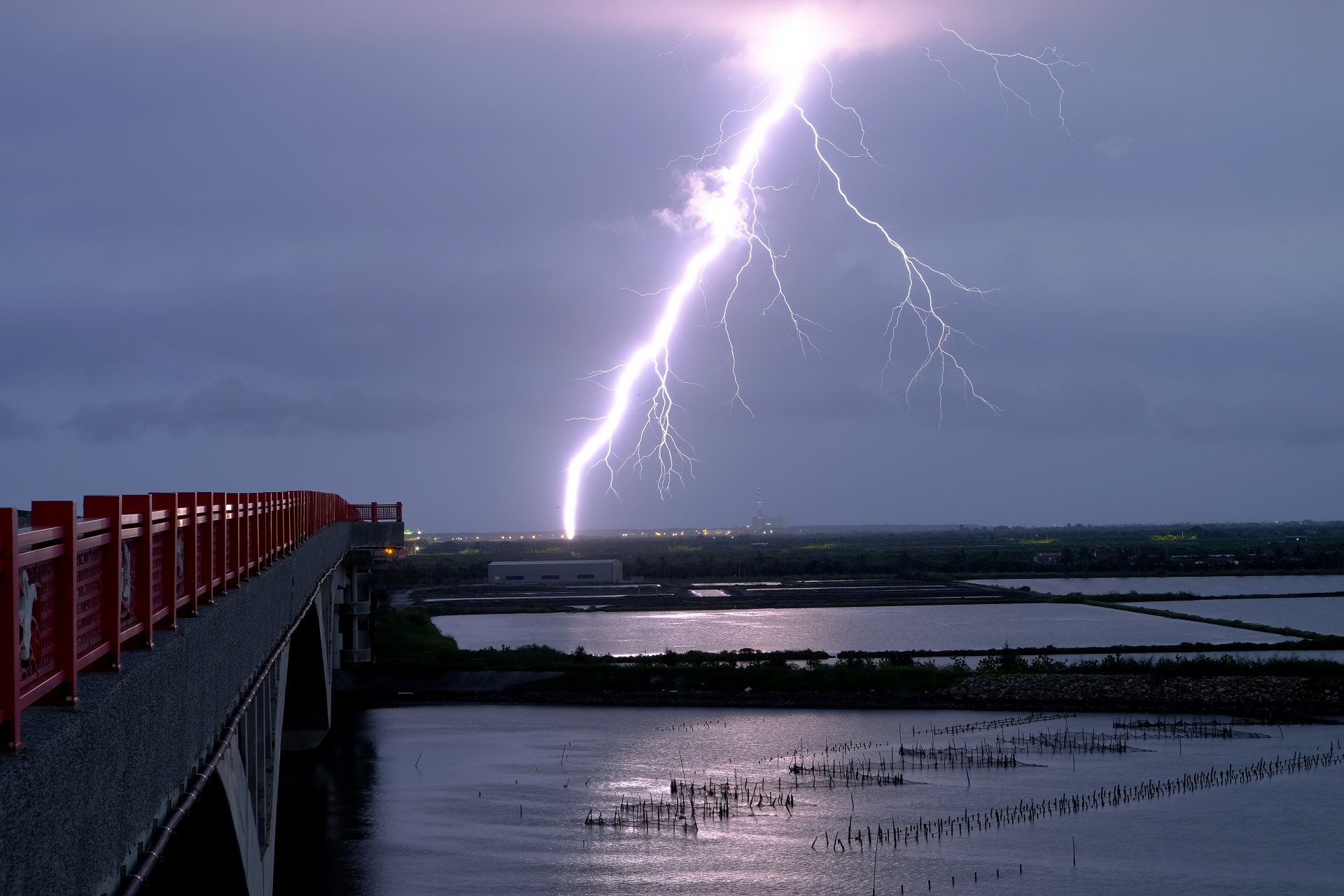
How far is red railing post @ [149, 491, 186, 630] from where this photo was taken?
806cm

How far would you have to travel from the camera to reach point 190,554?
9148 mm

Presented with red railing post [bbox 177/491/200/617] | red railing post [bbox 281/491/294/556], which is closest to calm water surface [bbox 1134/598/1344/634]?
red railing post [bbox 281/491/294/556]

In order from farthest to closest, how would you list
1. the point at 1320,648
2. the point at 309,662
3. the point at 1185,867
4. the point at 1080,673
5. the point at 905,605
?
the point at 905,605
the point at 1320,648
the point at 1080,673
the point at 309,662
the point at 1185,867

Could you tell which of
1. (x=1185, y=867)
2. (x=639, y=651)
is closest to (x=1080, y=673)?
(x=639, y=651)

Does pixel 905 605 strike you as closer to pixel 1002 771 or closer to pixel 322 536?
pixel 1002 771

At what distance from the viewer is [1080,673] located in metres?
51.4

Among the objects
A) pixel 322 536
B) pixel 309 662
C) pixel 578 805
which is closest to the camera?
pixel 322 536

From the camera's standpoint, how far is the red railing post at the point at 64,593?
534 centimetres

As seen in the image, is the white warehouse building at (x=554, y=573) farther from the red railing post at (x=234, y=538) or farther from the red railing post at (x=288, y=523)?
the red railing post at (x=234, y=538)

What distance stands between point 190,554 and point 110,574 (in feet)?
9.56

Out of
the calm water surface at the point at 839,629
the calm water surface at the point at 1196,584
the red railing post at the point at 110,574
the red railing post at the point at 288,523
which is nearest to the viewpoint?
the red railing post at the point at 110,574

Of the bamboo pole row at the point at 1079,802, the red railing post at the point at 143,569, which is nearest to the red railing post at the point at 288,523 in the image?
the red railing post at the point at 143,569

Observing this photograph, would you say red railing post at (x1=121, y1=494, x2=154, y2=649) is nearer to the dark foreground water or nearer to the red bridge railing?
the red bridge railing

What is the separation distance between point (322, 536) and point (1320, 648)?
51287mm
